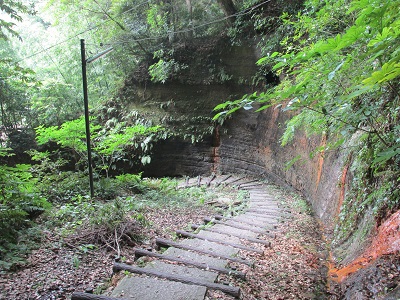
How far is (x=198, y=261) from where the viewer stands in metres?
3.52

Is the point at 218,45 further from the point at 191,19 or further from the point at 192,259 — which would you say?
the point at 192,259

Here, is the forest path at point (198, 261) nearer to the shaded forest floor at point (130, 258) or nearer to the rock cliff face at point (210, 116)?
the shaded forest floor at point (130, 258)

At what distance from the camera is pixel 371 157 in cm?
338

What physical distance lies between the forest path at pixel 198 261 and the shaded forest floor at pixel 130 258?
5.0 inches

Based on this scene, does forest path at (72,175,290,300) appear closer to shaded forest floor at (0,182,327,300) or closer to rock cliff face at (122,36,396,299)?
shaded forest floor at (0,182,327,300)

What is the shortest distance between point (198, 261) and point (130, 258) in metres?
1.07

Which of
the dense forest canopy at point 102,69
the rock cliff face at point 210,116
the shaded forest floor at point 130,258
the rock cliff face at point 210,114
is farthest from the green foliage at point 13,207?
the rock cliff face at point 210,114

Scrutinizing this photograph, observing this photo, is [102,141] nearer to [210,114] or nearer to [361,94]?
[210,114]

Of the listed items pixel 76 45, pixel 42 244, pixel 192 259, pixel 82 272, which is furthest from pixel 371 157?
pixel 76 45

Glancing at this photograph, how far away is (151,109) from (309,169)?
28.4 feet

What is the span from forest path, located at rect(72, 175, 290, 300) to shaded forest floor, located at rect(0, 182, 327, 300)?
126 mm

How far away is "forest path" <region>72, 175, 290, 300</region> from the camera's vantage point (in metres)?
2.67

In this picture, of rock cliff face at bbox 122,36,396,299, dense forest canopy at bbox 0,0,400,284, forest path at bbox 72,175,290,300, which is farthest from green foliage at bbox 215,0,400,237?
rock cliff face at bbox 122,36,396,299

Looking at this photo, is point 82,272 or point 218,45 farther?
point 218,45
